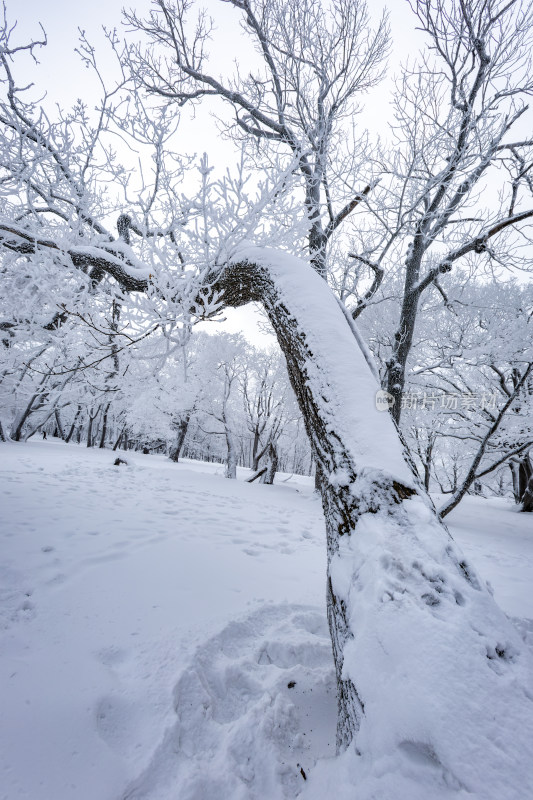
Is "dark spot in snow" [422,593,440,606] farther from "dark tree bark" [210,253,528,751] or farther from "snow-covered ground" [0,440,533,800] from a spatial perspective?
"snow-covered ground" [0,440,533,800]

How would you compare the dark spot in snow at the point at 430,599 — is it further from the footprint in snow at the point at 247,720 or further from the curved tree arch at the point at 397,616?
the footprint in snow at the point at 247,720

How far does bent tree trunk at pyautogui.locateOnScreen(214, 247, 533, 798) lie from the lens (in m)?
0.93

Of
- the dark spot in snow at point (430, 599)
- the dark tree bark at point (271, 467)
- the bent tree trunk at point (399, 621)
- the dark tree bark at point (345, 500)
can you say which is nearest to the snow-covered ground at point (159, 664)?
the bent tree trunk at point (399, 621)

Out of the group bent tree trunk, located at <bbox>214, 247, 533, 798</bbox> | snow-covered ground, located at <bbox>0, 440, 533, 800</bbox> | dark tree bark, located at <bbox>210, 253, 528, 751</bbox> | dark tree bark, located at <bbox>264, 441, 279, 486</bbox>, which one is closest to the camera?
bent tree trunk, located at <bbox>214, 247, 533, 798</bbox>

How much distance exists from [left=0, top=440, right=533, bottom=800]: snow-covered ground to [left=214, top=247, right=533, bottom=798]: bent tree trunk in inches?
4.6

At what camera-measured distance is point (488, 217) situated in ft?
17.8

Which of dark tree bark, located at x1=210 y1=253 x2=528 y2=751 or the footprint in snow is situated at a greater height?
dark tree bark, located at x1=210 y1=253 x2=528 y2=751

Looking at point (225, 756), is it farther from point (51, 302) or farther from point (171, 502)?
point (171, 502)

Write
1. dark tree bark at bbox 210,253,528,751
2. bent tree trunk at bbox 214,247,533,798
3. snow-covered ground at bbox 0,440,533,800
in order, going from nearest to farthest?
bent tree trunk at bbox 214,247,533,798 → snow-covered ground at bbox 0,440,533,800 → dark tree bark at bbox 210,253,528,751

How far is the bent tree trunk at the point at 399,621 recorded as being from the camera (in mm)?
929

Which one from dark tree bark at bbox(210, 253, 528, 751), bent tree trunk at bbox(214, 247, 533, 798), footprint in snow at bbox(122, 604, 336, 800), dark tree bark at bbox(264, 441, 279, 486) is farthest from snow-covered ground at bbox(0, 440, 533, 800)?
dark tree bark at bbox(264, 441, 279, 486)

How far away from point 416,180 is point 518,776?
655 cm

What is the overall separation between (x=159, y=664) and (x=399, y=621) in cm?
125

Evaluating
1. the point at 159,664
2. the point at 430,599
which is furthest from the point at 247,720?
the point at 430,599
